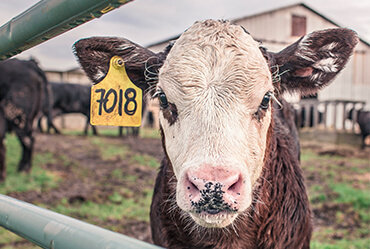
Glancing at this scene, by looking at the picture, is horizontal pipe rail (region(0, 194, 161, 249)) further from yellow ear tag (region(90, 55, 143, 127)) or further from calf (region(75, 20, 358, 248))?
yellow ear tag (region(90, 55, 143, 127))

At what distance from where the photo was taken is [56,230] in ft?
2.74

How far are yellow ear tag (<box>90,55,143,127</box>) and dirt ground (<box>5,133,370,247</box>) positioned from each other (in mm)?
→ 901

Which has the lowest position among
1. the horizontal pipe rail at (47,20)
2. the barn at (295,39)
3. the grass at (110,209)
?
the grass at (110,209)

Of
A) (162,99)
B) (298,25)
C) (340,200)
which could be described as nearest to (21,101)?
(162,99)

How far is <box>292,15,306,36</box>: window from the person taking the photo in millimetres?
14284

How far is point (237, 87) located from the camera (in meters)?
1.62

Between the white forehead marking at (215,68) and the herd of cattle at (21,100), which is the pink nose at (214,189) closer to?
the white forehead marking at (215,68)

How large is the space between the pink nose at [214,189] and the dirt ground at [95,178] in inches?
59.5

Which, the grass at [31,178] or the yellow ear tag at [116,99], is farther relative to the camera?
the grass at [31,178]

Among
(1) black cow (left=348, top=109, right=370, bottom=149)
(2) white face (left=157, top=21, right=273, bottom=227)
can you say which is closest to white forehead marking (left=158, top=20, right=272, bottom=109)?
(2) white face (left=157, top=21, right=273, bottom=227)

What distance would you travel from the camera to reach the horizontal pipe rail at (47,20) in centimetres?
84

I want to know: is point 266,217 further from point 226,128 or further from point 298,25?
point 298,25

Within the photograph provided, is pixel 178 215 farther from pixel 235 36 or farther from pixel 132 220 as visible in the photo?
pixel 132 220

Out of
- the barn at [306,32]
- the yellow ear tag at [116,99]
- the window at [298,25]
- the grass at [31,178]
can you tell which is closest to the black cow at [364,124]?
the barn at [306,32]
